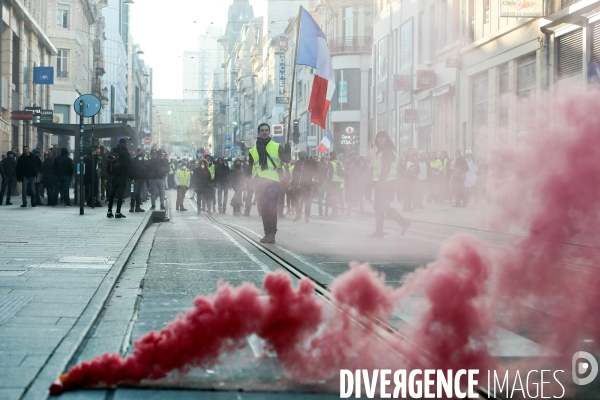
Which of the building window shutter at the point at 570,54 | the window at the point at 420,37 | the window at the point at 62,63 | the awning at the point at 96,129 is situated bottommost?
the awning at the point at 96,129

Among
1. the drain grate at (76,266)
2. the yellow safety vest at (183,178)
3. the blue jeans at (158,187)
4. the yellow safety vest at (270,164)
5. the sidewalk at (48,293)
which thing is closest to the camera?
the sidewalk at (48,293)

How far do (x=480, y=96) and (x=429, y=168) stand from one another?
12.0ft

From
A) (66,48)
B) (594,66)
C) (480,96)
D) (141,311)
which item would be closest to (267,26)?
(66,48)

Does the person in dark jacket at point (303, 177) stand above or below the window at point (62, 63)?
below

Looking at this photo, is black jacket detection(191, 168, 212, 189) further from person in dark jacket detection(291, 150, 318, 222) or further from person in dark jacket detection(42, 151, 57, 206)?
person in dark jacket detection(291, 150, 318, 222)

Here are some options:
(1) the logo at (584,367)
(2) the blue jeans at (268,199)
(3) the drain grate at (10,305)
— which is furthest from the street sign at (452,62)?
(1) the logo at (584,367)

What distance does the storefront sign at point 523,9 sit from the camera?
80.9 ft

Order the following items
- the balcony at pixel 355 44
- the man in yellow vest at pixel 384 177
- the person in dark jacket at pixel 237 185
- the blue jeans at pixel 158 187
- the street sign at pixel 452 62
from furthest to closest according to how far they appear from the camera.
→ the balcony at pixel 355 44 → the street sign at pixel 452 62 → the blue jeans at pixel 158 187 → the person in dark jacket at pixel 237 185 → the man in yellow vest at pixel 384 177

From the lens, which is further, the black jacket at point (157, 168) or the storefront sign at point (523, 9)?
Answer: the black jacket at point (157, 168)

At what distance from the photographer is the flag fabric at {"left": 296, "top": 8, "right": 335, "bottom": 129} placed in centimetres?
1995

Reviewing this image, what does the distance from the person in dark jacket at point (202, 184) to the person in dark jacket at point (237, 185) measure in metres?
0.85

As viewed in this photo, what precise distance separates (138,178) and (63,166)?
320 centimetres

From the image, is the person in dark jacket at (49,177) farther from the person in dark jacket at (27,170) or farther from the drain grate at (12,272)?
the drain grate at (12,272)

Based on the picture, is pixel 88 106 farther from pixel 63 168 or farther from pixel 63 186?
pixel 63 186
